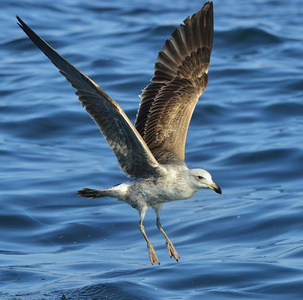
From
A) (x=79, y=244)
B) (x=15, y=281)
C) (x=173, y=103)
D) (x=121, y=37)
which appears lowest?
(x=15, y=281)

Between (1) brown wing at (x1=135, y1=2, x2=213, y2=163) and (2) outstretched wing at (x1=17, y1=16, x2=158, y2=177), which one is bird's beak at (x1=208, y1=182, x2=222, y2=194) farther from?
(1) brown wing at (x1=135, y1=2, x2=213, y2=163)

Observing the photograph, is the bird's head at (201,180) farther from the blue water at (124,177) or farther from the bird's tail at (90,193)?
the blue water at (124,177)

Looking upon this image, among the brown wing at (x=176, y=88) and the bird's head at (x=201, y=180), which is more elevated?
the brown wing at (x=176, y=88)

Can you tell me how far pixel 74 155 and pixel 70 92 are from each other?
326 cm

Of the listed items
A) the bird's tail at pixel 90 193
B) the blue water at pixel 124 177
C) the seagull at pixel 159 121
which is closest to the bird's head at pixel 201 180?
the seagull at pixel 159 121

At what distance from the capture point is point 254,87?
19047mm

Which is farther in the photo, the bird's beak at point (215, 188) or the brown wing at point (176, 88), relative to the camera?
the brown wing at point (176, 88)

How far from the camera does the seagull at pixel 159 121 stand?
26.8 feet

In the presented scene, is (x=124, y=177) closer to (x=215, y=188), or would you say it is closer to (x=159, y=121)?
(x=159, y=121)

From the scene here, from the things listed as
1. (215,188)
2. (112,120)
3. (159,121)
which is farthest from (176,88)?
(215,188)

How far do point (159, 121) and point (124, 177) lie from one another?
4821 millimetres

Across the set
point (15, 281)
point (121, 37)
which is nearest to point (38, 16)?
point (121, 37)

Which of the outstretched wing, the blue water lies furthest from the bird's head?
the blue water

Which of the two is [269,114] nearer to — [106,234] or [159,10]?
[106,234]
